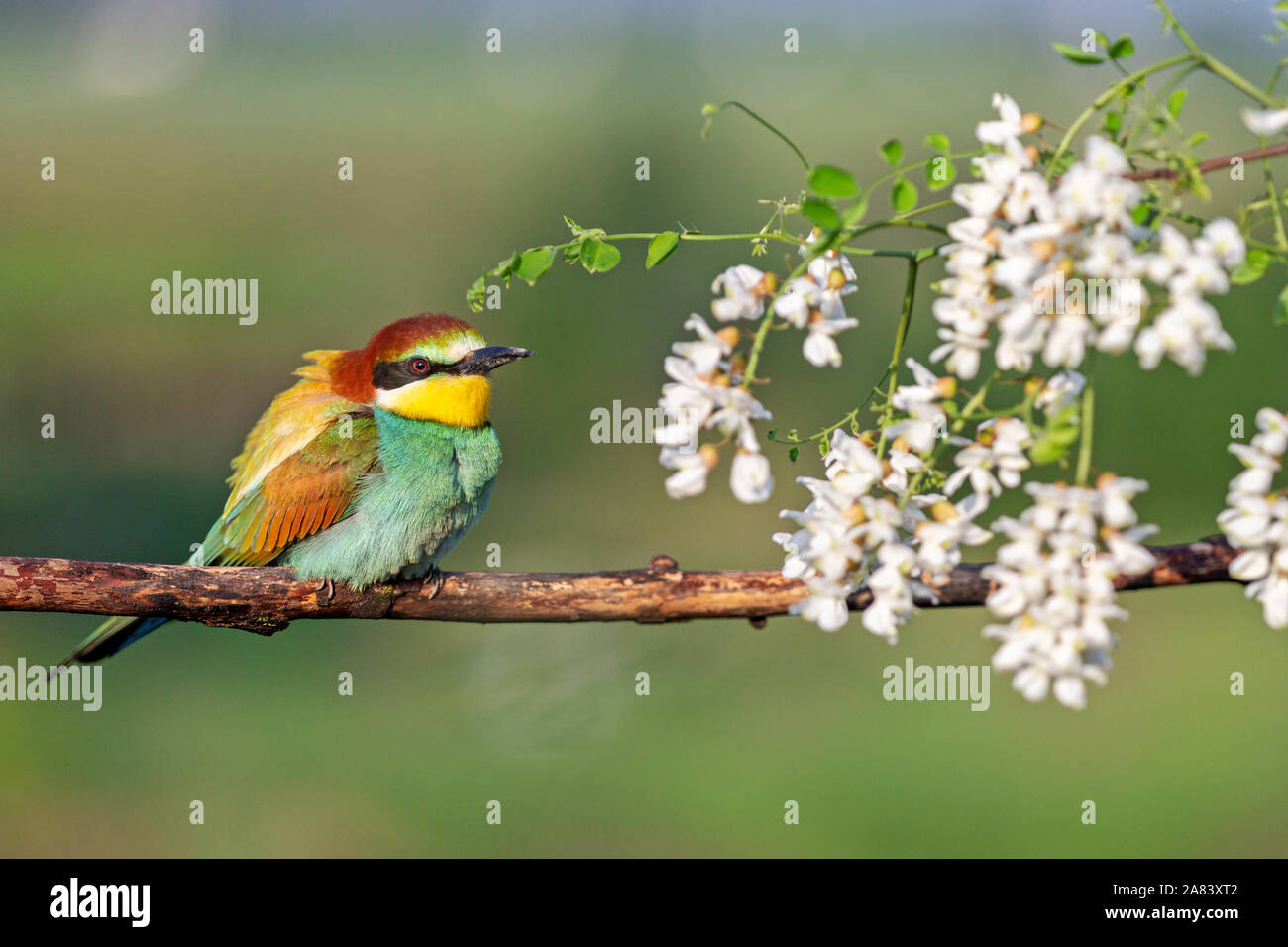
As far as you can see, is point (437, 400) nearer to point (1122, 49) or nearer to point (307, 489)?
point (307, 489)

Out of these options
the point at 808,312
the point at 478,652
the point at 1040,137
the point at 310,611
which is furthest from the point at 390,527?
the point at 478,652

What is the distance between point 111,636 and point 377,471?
0.55m

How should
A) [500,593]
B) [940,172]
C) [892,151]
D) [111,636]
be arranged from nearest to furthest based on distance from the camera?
[892,151], [940,172], [500,593], [111,636]

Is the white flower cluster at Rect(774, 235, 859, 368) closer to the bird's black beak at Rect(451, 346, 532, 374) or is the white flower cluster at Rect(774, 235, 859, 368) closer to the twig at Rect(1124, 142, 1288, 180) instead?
the twig at Rect(1124, 142, 1288, 180)

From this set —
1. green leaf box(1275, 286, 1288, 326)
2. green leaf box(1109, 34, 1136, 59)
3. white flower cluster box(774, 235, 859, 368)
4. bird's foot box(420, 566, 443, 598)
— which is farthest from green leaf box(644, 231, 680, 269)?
bird's foot box(420, 566, 443, 598)

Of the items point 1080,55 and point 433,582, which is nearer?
point 1080,55

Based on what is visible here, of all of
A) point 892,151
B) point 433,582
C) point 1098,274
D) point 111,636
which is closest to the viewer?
point 1098,274

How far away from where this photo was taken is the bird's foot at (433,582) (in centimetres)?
199

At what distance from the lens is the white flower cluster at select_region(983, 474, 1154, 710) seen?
86 cm

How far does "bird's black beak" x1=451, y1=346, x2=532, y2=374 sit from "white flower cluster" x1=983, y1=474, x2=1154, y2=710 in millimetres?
1521

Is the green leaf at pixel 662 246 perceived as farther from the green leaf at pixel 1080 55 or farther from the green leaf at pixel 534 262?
the green leaf at pixel 1080 55

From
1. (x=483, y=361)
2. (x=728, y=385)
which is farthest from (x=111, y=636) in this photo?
(x=728, y=385)

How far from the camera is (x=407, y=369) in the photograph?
2299 millimetres

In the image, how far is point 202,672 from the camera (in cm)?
519
